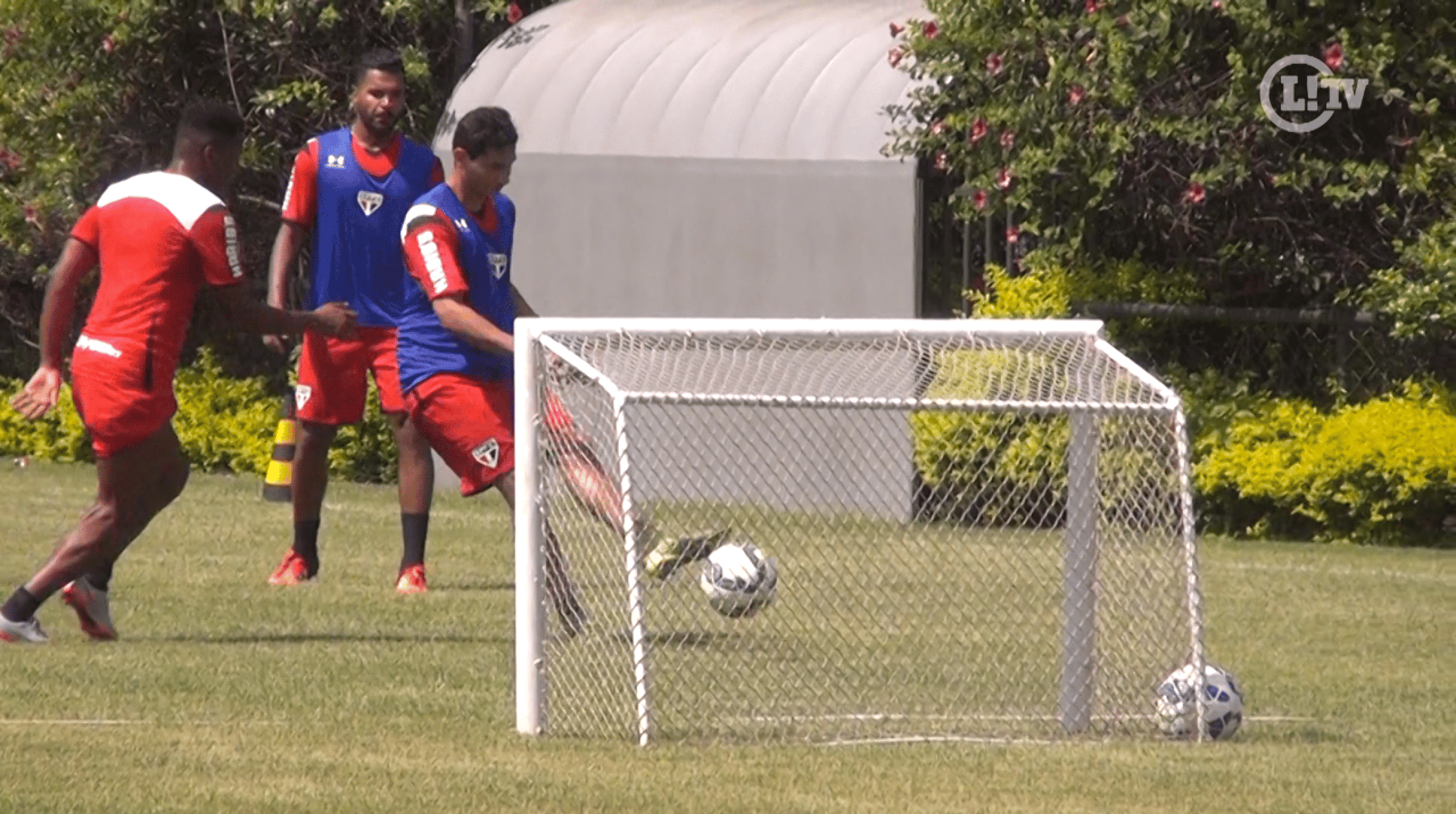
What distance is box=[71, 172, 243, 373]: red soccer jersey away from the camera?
9453 mm

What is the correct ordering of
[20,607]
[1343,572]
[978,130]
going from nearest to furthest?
[20,607]
[1343,572]
[978,130]

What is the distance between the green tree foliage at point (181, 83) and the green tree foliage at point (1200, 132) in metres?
4.60

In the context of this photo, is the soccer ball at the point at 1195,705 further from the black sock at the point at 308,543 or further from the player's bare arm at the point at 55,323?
the black sock at the point at 308,543

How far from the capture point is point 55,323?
951cm

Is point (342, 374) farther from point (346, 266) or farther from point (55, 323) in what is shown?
point (55, 323)

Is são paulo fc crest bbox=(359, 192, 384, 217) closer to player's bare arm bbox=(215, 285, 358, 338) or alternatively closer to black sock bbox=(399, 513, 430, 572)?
black sock bbox=(399, 513, 430, 572)

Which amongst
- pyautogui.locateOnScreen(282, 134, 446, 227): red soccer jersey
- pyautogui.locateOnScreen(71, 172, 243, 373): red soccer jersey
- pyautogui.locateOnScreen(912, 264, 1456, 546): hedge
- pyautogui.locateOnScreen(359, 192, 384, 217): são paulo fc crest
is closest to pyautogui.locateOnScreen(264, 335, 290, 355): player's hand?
pyautogui.locateOnScreen(282, 134, 446, 227): red soccer jersey

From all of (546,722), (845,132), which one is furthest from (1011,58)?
(546,722)

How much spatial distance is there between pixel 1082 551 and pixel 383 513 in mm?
8403

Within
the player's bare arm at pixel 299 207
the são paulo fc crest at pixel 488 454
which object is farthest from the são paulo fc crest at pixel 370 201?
the são paulo fc crest at pixel 488 454

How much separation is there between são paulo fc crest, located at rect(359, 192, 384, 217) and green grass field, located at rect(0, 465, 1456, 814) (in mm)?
1585

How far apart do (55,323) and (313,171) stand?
8.54ft

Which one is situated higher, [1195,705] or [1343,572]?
[1195,705]

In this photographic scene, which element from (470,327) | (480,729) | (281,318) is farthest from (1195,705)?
(281,318)
